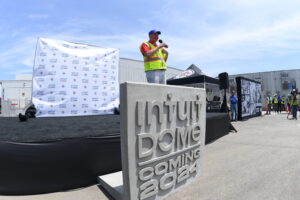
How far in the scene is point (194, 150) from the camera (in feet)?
7.97

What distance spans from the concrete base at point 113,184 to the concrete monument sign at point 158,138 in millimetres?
201

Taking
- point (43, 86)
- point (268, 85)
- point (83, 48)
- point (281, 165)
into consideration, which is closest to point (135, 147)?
point (281, 165)

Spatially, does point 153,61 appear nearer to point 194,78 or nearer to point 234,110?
point 194,78

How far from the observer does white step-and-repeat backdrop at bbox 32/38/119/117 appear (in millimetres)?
6461

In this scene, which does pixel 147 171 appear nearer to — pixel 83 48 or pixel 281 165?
pixel 281 165

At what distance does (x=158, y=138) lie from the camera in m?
1.88

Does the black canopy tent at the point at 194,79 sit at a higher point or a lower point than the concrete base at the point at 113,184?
higher

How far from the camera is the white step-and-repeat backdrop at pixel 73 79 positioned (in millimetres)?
6461

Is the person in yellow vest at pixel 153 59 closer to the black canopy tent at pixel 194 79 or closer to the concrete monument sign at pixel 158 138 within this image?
the concrete monument sign at pixel 158 138

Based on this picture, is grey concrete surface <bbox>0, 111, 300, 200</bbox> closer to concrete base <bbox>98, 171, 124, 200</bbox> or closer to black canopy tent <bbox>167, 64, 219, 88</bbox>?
concrete base <bbox>98, 171, 124, 200</bbox>

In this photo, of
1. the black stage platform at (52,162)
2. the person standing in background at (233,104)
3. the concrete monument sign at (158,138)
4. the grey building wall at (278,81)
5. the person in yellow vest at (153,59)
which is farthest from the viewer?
the grey building wall at (278,81)

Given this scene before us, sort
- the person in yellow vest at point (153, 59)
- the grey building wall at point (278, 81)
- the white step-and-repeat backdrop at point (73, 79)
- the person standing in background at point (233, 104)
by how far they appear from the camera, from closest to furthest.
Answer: the person in yellow vest at point (153, 59), the white step-and-repeat backdrop at point (73, 79), the person standing in background at point (233, 104), the grey building wall at point (278, 81)

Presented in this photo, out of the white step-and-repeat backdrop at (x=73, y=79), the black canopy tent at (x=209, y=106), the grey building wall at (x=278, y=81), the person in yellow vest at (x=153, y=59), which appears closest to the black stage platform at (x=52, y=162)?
the person in yellow vest at (x=153, y=59)

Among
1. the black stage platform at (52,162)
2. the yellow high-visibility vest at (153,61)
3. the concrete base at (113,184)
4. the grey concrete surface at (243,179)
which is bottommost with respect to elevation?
the grey concrete surface at (243,179)
